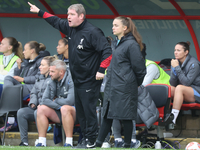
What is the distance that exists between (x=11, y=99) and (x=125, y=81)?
2751 millimetres

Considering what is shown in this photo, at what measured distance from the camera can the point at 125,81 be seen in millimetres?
4492

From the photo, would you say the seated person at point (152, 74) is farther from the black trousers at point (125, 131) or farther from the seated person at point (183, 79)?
the black trousers at point (125, 131)

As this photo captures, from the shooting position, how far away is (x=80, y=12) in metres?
4.48

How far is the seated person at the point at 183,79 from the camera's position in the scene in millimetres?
5758

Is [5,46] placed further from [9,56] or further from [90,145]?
[90,145]

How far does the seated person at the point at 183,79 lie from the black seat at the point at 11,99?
2651 mm

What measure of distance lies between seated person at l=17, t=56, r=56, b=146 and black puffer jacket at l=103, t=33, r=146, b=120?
6.22 feet

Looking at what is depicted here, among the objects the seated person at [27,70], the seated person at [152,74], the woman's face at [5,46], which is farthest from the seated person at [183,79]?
the woman's face at [5,46]

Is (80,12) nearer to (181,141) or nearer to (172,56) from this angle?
(181,141)

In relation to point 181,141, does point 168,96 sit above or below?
above

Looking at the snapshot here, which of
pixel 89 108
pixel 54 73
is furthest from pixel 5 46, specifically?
pixel 89 108

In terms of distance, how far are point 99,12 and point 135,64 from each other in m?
5.11

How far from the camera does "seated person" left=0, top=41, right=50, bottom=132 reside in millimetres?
6793

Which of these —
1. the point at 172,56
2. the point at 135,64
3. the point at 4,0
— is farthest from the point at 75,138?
the point at 4,0
